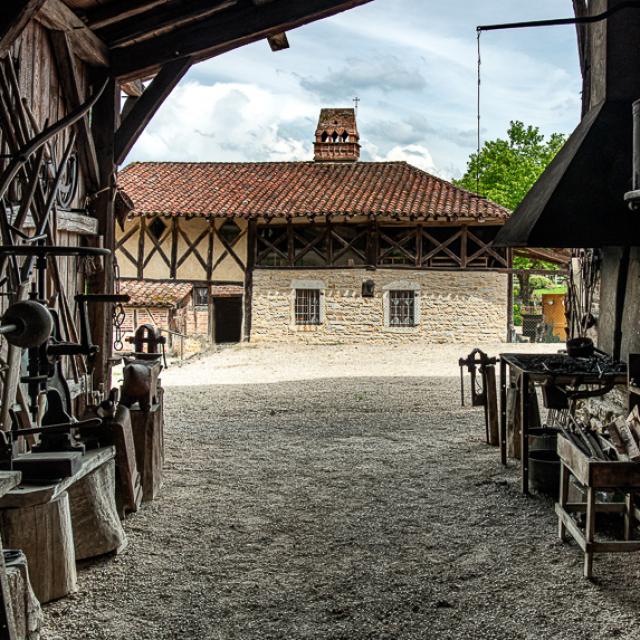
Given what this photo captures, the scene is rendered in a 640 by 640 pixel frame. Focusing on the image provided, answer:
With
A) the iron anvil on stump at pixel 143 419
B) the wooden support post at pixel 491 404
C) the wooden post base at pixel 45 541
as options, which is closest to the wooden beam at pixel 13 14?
the iron anvil on stump at pixel 143 419

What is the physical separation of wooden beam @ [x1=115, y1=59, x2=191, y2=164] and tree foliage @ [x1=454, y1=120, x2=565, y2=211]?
1051 inches

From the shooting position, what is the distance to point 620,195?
5777 mm

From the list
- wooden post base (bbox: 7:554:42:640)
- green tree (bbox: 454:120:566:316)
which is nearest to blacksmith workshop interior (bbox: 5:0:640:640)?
wooden post base (bbox: 7:554:42:640)

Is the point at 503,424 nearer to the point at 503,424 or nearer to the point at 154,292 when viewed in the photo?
the point at 503,424

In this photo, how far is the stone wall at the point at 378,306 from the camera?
20.3 m

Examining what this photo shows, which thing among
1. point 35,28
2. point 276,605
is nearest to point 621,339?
point 276,605

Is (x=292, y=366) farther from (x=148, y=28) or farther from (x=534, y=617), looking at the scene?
(x=534, y=617)

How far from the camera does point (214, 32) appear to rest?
7207mm

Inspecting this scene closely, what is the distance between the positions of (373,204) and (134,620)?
17.4 meters

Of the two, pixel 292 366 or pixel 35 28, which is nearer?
pixel 35 28

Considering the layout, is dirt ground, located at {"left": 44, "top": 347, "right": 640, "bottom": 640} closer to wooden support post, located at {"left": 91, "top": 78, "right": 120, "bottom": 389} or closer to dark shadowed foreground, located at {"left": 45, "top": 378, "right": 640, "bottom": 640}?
dark shadowed foreground, located at {"left": 45, "top": 378, "right": 640, "bottom": 640}

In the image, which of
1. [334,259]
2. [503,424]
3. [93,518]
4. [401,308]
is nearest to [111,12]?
[93,518]

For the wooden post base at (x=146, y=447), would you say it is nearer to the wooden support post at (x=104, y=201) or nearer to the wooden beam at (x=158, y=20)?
the wooden support post at (x=104, y=201)

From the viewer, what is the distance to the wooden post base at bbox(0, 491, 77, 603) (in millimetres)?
3574
